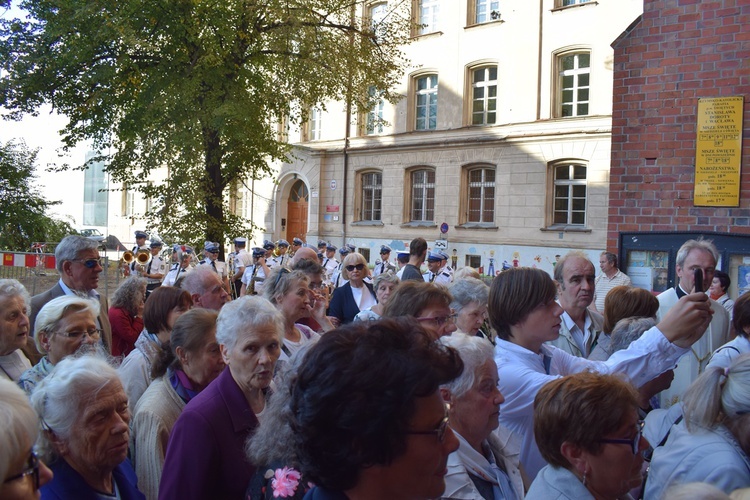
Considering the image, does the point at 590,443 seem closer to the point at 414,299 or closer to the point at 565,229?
the point at 414,299

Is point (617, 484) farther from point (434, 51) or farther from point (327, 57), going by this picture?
point (434, 51)

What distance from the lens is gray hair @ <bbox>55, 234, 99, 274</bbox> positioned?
590 centimetres

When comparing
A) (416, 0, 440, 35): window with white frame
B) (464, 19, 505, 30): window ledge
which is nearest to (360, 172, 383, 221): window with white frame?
(416, 0, 440, 35): window with white frame

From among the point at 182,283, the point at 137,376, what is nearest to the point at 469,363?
the point at 137,376

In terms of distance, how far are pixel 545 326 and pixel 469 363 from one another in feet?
2.80

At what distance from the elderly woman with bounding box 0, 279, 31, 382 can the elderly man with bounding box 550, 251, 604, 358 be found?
12.3ft

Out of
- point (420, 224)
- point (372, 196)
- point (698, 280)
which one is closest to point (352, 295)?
point (698, 280)

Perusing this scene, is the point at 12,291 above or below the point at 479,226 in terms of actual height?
below

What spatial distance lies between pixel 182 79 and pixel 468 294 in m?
15.5

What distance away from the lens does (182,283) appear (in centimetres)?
638

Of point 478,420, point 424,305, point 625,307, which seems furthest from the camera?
point 625,307

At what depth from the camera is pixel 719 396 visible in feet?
9.62

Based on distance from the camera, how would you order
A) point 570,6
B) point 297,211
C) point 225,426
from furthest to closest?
1. point 297,211
2. point 570,6
3. point 225,426

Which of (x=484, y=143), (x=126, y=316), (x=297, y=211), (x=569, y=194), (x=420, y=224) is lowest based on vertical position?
(x=126, y=316)
